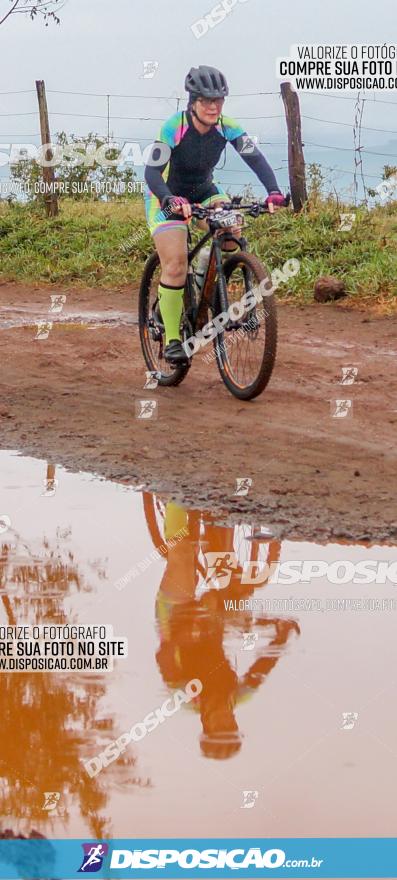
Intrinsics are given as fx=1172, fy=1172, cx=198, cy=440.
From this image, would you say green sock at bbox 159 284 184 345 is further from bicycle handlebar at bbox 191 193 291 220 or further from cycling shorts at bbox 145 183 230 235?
bicycle handlebar at bbox 191 193 291 220

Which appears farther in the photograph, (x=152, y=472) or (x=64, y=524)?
(x=152, y=472)

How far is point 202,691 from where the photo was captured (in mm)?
3881

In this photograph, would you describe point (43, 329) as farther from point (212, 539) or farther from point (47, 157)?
point (47, 157)

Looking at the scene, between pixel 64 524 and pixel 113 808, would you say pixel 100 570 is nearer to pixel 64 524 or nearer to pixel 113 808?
pixel 64 524

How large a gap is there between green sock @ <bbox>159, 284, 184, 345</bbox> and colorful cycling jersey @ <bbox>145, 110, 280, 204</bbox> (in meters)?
0.69

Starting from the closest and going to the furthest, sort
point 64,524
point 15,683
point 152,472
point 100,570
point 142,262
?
point 15,683, point 100,570, point 64,524, point 152,472, point 142,262

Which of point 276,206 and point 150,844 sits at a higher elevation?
point 276,206

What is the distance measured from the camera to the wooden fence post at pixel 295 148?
51.4 ft

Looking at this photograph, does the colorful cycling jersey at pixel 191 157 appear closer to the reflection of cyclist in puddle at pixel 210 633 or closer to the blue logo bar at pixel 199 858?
the reflection of cyclist in puddle at pixel 210 633

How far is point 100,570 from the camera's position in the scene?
16.6 ft

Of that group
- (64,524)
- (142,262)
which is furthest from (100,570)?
(142,262)

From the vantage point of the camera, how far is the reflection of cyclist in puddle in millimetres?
3717

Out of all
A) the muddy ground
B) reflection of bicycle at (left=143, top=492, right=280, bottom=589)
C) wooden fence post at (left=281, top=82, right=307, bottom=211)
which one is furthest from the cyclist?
wooden fence post at (left=281, top=82, right=307, bottom=211)

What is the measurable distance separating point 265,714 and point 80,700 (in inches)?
24.1
